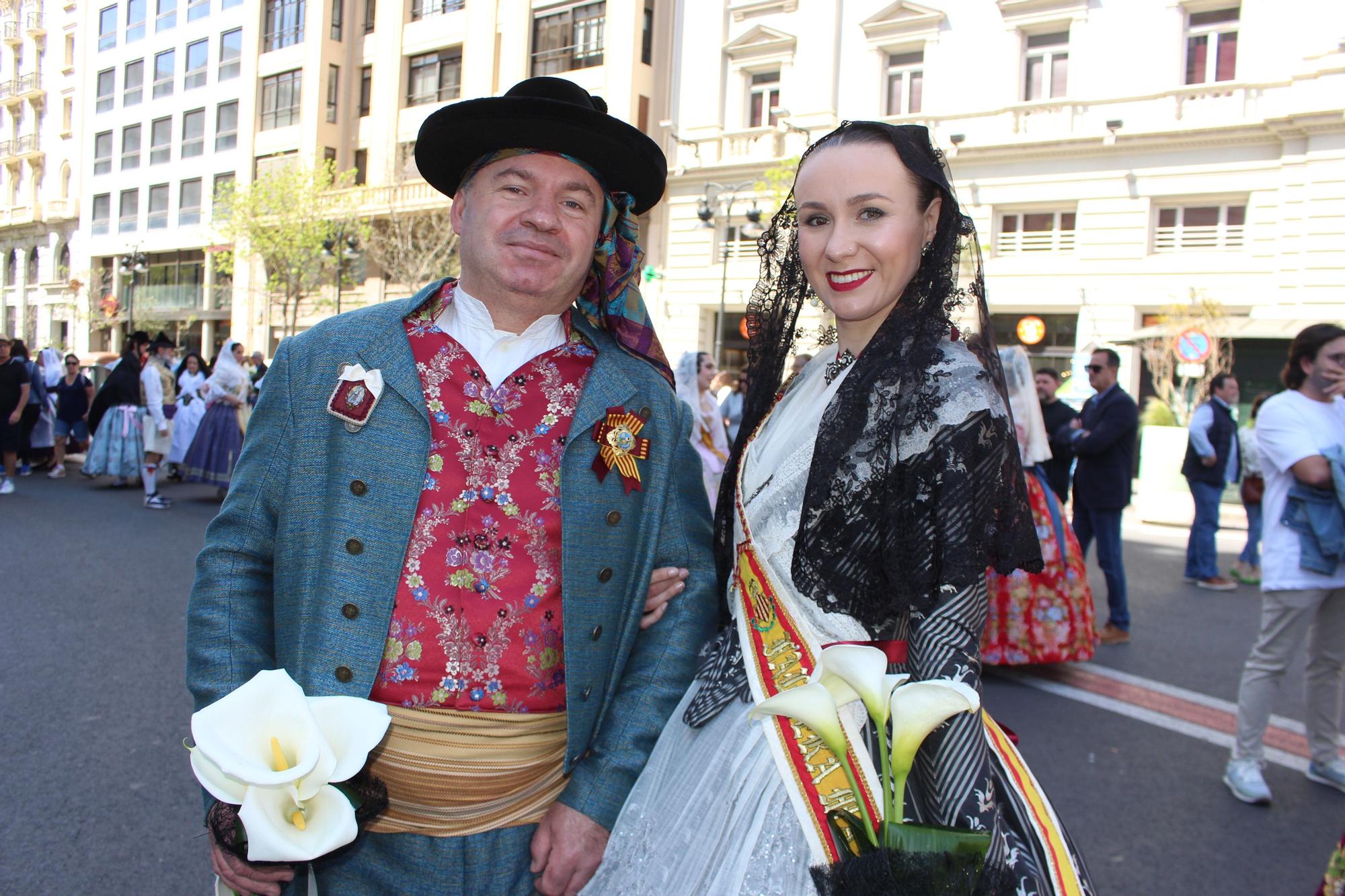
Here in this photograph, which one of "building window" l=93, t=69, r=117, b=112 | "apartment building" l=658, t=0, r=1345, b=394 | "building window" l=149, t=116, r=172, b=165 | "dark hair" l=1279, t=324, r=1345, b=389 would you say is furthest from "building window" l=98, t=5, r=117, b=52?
"dark hair" l=1279, t=324, r=1345, b=389

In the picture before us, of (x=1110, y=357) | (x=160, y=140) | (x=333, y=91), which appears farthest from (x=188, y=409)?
(x=160, y=140)

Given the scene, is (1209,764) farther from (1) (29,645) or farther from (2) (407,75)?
(2) (407,75)

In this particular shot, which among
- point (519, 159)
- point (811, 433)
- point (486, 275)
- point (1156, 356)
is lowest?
point (811, 433)

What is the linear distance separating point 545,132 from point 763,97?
74.1 ft

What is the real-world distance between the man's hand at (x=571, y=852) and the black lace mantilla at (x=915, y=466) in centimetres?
60

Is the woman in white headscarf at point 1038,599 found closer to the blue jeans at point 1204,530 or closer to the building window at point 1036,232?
the blue jeans at point 1204,530

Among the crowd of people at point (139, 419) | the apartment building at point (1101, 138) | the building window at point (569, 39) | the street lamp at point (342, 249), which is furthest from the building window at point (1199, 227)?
the street lamp at point (342, 249)

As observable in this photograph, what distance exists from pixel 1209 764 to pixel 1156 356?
41.9 feet

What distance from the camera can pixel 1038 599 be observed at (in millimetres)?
5496

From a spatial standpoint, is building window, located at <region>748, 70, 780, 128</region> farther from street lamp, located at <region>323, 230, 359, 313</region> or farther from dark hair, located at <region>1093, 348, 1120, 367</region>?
dark hair, located at <region>1093, 348, 1120, 367</region>

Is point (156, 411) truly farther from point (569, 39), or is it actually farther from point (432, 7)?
point (432, 7)

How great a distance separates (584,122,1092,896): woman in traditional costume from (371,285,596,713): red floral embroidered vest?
32 cm

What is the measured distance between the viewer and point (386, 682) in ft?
5.54

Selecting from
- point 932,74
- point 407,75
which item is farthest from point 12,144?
point 932,74
